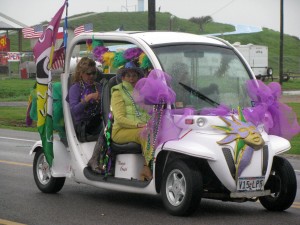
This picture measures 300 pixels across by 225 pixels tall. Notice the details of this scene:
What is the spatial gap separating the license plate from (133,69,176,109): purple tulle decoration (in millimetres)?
1206

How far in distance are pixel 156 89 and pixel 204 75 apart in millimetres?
817

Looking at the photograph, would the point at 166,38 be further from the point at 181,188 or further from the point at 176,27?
the point at 176,27

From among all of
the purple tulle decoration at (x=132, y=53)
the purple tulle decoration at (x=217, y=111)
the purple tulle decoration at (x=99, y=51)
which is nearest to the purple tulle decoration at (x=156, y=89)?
the purple tulle decoration at (x=217, y=111)

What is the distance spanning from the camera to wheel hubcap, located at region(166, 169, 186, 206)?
9.25m

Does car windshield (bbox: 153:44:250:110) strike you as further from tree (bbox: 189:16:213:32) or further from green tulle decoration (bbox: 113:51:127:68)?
tree (bbox: 189:16:213:32)

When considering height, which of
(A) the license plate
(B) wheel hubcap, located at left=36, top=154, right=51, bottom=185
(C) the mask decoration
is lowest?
(B) wheel hubcap, located at left=36, top=154, right=51, bottom=185

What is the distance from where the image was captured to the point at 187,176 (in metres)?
9.09

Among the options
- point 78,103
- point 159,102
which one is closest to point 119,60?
point 78,103

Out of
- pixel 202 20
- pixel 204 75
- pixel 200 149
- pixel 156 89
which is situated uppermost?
pixel 202 20

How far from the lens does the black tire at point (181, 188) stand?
9.05 meters

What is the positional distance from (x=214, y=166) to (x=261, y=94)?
1385 millimetres

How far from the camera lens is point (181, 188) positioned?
927 cm

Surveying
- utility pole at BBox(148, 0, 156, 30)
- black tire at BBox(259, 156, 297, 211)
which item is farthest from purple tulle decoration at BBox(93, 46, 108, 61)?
utility pole at BBox(148, 0, 156, 30)

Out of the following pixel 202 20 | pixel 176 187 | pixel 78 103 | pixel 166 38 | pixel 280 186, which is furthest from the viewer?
pixel 202 20
